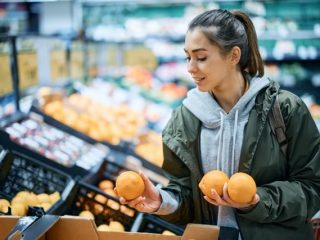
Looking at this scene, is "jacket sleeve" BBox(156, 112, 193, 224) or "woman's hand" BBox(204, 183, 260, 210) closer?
"woman's hand" BBox(204, 183, 260, 210)

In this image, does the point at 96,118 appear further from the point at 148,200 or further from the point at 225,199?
the point at 225,199

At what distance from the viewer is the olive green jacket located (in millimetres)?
1771

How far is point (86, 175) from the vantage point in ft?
9.78

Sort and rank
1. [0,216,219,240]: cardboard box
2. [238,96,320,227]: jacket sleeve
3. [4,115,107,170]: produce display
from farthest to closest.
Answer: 1. [4,115,107,170]: produce display
2. [238,96,320,227]: jacket sleeve
3. [0,216,219,240]: cardboard box

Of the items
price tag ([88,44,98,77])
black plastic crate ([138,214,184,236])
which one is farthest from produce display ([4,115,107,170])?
price tag ([88,44,98,77])

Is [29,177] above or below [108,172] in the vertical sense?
above

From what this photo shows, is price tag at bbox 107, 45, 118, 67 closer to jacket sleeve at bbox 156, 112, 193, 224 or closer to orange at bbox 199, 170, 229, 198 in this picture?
jacket sleeve at bbox 156, 112, 193, 224

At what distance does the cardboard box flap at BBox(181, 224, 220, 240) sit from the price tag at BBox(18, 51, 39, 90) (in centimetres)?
229

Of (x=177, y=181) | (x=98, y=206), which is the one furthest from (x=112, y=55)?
(x=177, y=181)

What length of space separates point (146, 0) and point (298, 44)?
7.69 ft

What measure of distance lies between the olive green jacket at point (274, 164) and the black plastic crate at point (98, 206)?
0.79 meters

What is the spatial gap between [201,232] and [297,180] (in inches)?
18.1

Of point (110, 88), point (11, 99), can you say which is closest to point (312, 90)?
point (110, 88)

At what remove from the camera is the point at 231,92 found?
6.34 ft
